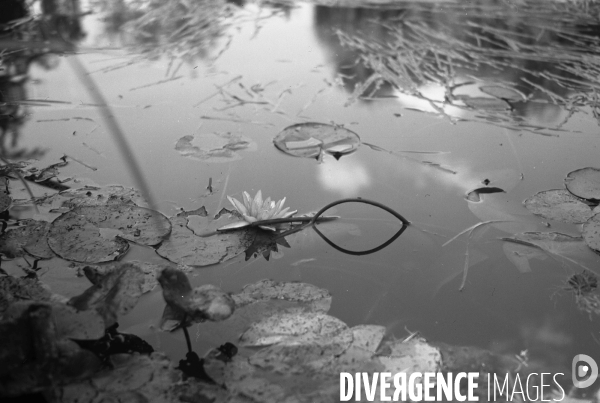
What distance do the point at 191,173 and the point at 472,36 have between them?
1889 millimetres

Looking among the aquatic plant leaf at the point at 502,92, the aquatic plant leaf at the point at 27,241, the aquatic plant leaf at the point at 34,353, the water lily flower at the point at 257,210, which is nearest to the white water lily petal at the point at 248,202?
the water lily flower at the point at 257,210

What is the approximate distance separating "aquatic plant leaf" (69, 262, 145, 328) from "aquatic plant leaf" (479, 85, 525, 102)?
175 centimetres

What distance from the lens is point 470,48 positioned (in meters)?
2.82

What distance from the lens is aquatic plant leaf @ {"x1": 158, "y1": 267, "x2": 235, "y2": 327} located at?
113 centimetres

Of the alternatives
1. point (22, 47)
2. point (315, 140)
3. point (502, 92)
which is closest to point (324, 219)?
point (315, 140)

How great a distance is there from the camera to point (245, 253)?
58.1 inches

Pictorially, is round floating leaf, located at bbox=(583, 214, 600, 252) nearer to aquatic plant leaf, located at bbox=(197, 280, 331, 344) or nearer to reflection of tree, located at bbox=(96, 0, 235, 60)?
aquatic plant leaf, located at bbox=(197, 280, 331, 344)

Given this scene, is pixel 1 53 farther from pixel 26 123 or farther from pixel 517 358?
pixel 517 358

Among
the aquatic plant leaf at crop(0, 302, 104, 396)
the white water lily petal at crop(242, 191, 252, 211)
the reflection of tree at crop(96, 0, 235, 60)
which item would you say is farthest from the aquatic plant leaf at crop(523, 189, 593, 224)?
the reflection of tree at crop(96, 0, 235, 60)

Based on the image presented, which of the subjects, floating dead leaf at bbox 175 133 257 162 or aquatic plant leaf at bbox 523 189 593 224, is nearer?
aquatic plant leaf at bbox 523 189 593 224

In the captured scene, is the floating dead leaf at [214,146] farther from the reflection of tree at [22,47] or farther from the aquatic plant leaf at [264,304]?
the aquatic plant leaf at [264,304]

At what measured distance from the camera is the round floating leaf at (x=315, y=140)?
1.95 metres

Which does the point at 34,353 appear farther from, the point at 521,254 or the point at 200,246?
the point at 521,254

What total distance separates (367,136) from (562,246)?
0.80m
